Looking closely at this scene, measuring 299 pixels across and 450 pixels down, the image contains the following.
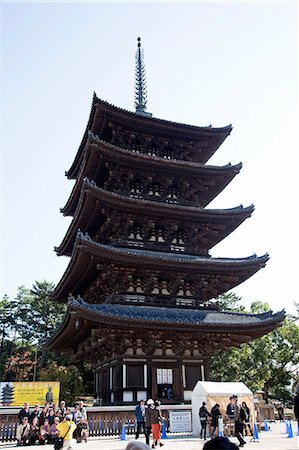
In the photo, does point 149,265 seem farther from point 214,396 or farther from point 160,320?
point 214,396

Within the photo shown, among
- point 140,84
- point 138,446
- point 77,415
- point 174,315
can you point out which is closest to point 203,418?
point 77,415

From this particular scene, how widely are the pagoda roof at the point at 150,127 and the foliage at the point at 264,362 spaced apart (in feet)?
76.9

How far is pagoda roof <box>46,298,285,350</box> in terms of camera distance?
21359 millimetres

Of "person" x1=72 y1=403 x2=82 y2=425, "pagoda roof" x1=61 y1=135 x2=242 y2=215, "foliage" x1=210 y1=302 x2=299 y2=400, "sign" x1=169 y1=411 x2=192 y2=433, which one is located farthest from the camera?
"foliage" x1=210 y1=302 x2=299 y2=400

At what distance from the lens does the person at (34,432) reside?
17516 mm

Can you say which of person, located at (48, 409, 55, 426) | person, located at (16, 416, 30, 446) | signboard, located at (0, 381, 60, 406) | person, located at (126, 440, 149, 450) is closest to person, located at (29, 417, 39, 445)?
person, located at (16, 416, 30, 446)

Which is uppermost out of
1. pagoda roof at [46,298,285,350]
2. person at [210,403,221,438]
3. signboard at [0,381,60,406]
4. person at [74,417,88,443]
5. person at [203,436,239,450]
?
pagoda roof at [46,298,285,350]

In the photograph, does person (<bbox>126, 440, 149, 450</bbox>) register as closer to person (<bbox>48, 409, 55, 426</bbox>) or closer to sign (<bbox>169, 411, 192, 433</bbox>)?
person (<bbox>48, 409, 55, 426</bbox>)

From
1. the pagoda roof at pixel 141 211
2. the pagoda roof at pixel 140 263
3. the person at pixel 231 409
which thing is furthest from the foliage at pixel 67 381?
the person at pixel 231 409

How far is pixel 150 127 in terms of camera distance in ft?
98.2

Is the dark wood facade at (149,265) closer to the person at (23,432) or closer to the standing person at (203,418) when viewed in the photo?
the standing person at (203,418)

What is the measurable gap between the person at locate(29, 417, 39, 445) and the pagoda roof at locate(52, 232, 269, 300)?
8491 millimetres

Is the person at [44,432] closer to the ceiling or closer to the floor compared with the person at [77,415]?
closer to the floor

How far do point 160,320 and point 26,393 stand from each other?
295 inches
